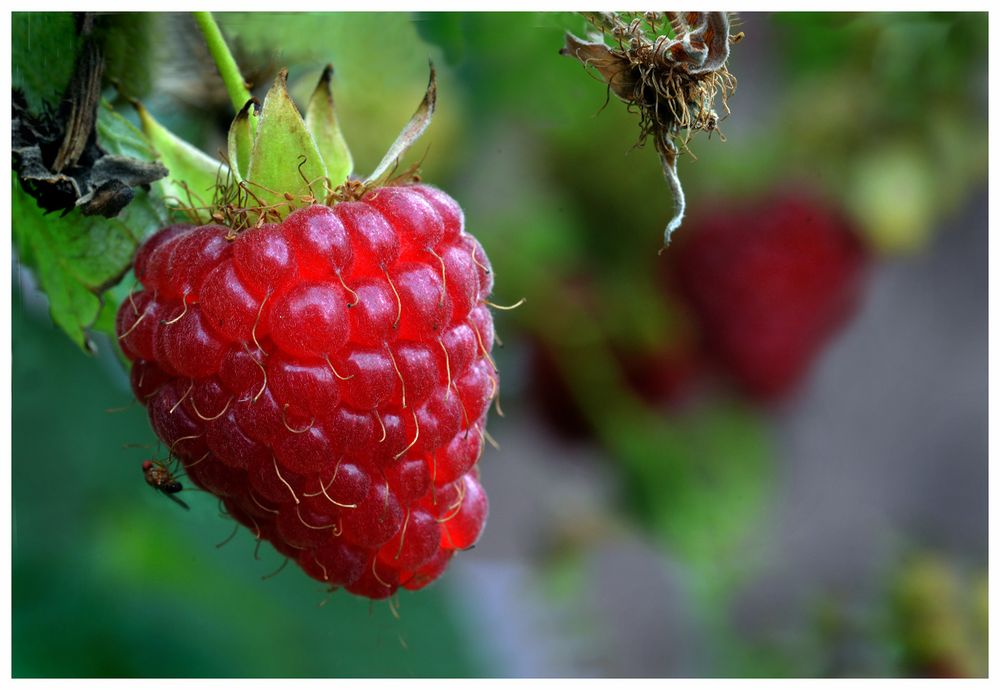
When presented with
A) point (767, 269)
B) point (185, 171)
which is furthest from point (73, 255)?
point (767, 269)

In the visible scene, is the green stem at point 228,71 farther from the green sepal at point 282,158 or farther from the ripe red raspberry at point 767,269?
the ripe red raspberry at point 767,269

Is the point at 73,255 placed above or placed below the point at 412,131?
below

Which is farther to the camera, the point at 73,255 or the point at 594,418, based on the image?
the point at 594,418

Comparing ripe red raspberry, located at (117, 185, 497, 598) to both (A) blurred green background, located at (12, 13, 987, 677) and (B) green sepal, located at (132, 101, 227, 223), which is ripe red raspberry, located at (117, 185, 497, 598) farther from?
(A) blurred green background, located at (12, 13, 987, 677)

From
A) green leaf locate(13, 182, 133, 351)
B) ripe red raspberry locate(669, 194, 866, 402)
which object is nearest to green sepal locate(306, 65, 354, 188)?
green leaf locate(13, 182, 133, 351)

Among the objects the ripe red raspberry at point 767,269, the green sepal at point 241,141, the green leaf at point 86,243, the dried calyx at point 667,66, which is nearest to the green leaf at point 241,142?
the green sepal at point 241,141

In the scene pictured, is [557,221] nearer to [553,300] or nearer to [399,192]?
[553,300]

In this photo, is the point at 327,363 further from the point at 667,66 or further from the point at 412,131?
the point at 667,66
